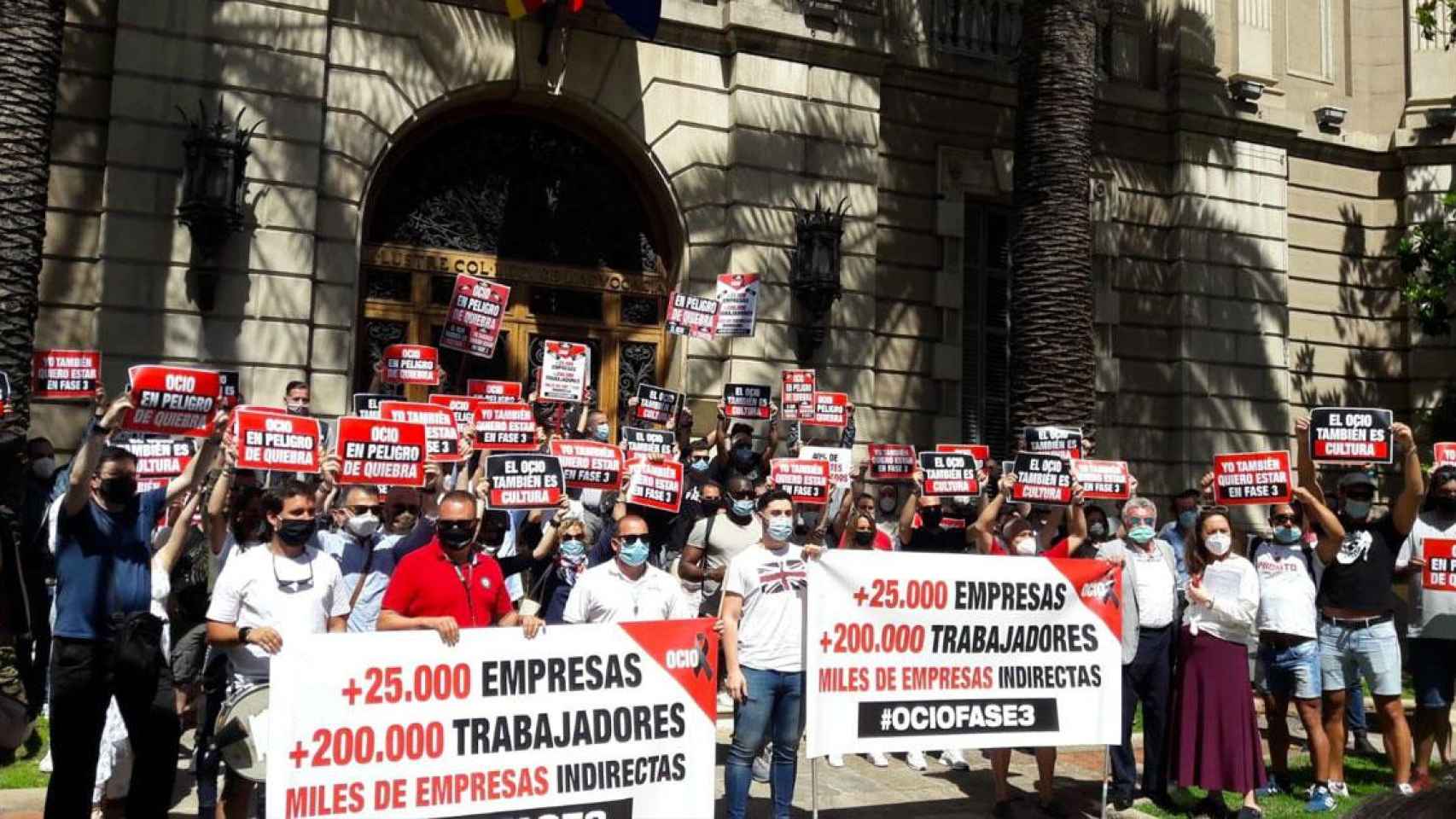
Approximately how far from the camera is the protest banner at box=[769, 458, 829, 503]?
11.1 m

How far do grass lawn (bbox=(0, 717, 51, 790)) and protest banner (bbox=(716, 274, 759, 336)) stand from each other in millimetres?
7367

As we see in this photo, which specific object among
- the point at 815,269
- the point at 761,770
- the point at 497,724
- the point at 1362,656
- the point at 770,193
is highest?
the point at 770,193

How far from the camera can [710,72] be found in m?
15.8

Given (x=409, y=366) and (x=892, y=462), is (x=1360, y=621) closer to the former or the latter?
(x=892, y=462)

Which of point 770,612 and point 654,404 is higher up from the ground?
point 654,404

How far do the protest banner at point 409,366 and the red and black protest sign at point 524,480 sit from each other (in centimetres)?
322

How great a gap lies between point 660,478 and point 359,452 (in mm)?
2429

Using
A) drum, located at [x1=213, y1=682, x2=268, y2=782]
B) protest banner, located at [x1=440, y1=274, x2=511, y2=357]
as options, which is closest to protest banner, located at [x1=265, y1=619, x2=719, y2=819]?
drum, located at [x1=213, y1=682, x2=268, y2=782]

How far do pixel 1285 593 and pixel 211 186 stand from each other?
1013 centimetres

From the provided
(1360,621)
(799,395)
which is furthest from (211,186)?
(1360,621)

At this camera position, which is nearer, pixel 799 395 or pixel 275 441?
pixel 275 441

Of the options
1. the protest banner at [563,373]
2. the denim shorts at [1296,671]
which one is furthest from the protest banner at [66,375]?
the denim shorts at [1296,671]

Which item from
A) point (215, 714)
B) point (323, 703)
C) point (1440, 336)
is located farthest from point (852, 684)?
point (1440, 336)

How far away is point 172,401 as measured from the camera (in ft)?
27.4
